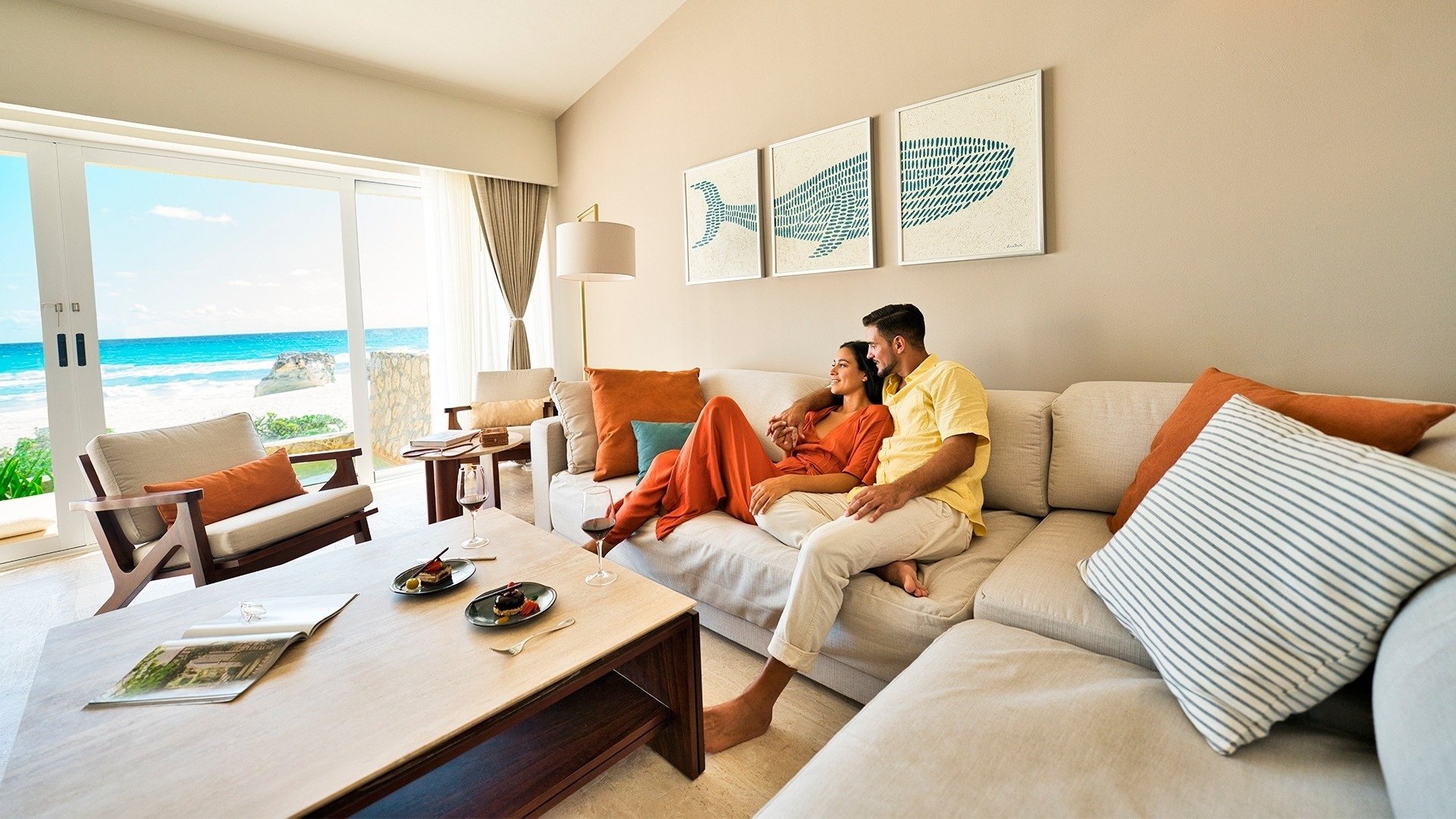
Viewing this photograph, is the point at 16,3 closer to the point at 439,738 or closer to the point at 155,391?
the point at 155,391

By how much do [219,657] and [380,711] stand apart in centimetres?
48

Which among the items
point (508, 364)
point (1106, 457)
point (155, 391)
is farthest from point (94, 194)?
point (1106, 457)

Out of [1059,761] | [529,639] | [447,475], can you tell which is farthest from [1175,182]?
[447,475]

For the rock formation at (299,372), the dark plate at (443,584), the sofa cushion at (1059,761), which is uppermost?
the rock formation at (299,372)

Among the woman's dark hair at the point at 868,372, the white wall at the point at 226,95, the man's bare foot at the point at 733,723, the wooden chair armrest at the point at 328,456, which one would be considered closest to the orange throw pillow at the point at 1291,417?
the woman's dark hair at the point at 868,372

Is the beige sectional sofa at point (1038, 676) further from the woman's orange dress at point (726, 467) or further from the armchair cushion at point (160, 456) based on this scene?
the armchair cushion at point (160, 456)

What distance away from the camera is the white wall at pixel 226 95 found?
115 inches

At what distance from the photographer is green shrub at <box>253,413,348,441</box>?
4.62 meters

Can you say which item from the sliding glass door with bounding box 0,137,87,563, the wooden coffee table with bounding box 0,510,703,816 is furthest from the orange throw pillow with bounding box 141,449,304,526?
the sliding glass door with bounding box 0,137,87,563

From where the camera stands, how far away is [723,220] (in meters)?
3.49

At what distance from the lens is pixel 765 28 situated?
126 inches

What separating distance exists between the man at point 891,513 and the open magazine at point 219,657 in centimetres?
101

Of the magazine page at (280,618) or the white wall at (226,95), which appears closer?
the magazine page at (280,618)

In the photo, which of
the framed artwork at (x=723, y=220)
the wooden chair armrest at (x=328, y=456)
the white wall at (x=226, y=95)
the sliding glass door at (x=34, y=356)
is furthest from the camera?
the framed artwork at (x=723, y=220)
